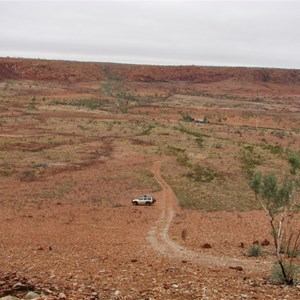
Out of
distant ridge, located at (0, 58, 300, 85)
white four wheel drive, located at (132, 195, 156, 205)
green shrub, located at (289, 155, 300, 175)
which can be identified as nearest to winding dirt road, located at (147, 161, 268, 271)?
white four wheel drive, located at (132, 195, 156, 205)

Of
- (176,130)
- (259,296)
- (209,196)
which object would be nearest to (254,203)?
(209,196)

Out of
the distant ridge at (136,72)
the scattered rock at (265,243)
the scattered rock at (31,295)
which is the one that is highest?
the distant ridge at (136,72)

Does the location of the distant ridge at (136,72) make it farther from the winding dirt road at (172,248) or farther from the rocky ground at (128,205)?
the winding dirt road at (172,248)

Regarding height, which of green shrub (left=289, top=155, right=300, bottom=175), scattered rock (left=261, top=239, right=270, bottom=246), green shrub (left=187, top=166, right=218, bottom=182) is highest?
scattered rock (left=261, top=239, right=270, bottom=246)

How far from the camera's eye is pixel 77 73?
135 m

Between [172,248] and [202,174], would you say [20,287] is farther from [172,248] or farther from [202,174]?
[202,174]

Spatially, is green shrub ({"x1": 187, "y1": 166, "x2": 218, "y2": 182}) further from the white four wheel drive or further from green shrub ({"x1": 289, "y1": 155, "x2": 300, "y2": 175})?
the white four wheel drive

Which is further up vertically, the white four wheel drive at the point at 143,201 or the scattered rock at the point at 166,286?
the scattered rock at the point at 166,286

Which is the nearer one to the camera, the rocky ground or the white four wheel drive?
the rocky ground

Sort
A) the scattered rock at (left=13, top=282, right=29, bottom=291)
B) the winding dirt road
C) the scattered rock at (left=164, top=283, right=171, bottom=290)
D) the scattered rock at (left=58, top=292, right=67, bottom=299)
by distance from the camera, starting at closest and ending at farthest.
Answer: the scattered rock at (left=58, top=292, right=67, bottom=299) < the scattered rock at (left=13, top=282, right=29, bottom=291) < the scattered rock at (left=164, top=283, right=171, bottom=290) < the winding dirt road

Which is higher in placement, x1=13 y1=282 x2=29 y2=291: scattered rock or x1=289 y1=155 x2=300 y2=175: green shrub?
x1=13 y1=282 x2=29 y2=291: scattered rock

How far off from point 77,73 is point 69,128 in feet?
281

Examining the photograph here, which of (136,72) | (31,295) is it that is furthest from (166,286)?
(136,72)

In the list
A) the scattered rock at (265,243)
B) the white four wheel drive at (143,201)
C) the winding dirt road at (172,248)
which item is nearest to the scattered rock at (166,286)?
the winding dirt road at (172,248)
